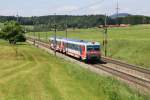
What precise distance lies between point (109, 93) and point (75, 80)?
21.7ft

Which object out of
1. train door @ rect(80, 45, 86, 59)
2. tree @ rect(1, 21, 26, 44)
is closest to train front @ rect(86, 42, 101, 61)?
train door @ rect(80, 45, 86, 59)

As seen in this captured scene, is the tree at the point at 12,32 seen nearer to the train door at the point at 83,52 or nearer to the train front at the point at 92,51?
the train door at the point at 83,52

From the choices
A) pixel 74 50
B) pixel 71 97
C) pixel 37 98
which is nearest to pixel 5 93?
pixel 37 98

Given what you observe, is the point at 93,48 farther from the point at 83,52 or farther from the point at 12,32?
the point at 12,32

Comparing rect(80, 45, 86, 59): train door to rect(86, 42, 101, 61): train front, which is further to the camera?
rect(80, 45, 86, 59): train door

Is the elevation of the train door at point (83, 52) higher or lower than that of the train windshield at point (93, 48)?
lower

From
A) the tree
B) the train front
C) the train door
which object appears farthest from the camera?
the tree

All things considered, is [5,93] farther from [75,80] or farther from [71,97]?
[75,80]

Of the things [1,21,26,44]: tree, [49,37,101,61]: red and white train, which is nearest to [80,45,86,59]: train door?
[49,37,101,61]: red and white train

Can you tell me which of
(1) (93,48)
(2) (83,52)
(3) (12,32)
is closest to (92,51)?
(1) (93,48)

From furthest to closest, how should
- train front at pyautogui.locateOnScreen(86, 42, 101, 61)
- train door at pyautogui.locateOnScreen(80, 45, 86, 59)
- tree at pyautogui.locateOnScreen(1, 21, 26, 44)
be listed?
tree at pyautogui.locateOnScreen(1, 21, 26, 44)
train door at pyautogui.locateOnScreen(80, 45, 86, 59)
train front at pyautogui.locateOnScreen(86, 42, 101, 61)

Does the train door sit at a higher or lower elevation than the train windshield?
lower

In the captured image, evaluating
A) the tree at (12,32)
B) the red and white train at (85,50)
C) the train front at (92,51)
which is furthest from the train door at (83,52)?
the tree at (12,32)

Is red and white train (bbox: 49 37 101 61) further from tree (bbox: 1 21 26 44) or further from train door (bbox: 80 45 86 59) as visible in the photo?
tree (bbox: 1 21 26 44)
